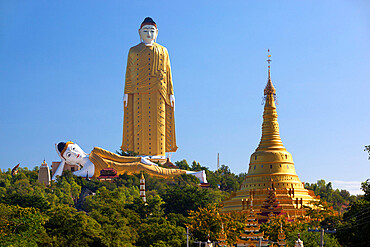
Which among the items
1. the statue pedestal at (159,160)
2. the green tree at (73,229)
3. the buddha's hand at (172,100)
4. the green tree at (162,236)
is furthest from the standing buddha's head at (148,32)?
the green tree at (73,229)

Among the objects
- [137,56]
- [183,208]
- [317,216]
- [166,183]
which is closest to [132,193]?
[166,183]

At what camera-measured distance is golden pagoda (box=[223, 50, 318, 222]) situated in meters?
56.8

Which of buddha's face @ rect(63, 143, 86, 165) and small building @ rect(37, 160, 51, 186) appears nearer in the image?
small building @ rect(37, 160, 51, 186)

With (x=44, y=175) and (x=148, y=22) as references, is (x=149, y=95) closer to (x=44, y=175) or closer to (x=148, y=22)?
(x=148, y=22)

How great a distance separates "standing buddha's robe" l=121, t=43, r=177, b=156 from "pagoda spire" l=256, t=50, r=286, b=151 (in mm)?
30133

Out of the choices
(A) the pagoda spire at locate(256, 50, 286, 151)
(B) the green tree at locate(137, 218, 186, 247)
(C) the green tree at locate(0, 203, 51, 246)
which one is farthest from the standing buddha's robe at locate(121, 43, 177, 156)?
(C) the green tree at locate(0, 203, 51, 246)

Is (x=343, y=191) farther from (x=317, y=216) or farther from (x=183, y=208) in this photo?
(x=317, y=216)

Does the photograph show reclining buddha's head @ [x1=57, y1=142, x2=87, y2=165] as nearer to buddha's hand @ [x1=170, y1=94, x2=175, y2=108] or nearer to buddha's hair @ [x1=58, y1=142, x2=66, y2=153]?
buddha's hair @ [x1=58, y1=142, x2=66, y2=153]

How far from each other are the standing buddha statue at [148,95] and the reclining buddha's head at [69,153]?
384 inches

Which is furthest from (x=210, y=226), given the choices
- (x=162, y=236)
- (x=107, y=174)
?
(x=107, y=174)

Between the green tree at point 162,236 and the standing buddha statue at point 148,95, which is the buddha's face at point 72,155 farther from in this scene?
the green tree at point 162,236

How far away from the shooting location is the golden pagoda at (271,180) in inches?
2237

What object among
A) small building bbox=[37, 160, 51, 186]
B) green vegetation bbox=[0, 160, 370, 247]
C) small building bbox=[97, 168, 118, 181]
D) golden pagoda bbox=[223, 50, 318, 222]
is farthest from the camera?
small building bbox=[97, 168, 118, 181]

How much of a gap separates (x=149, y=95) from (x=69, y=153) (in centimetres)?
1386
